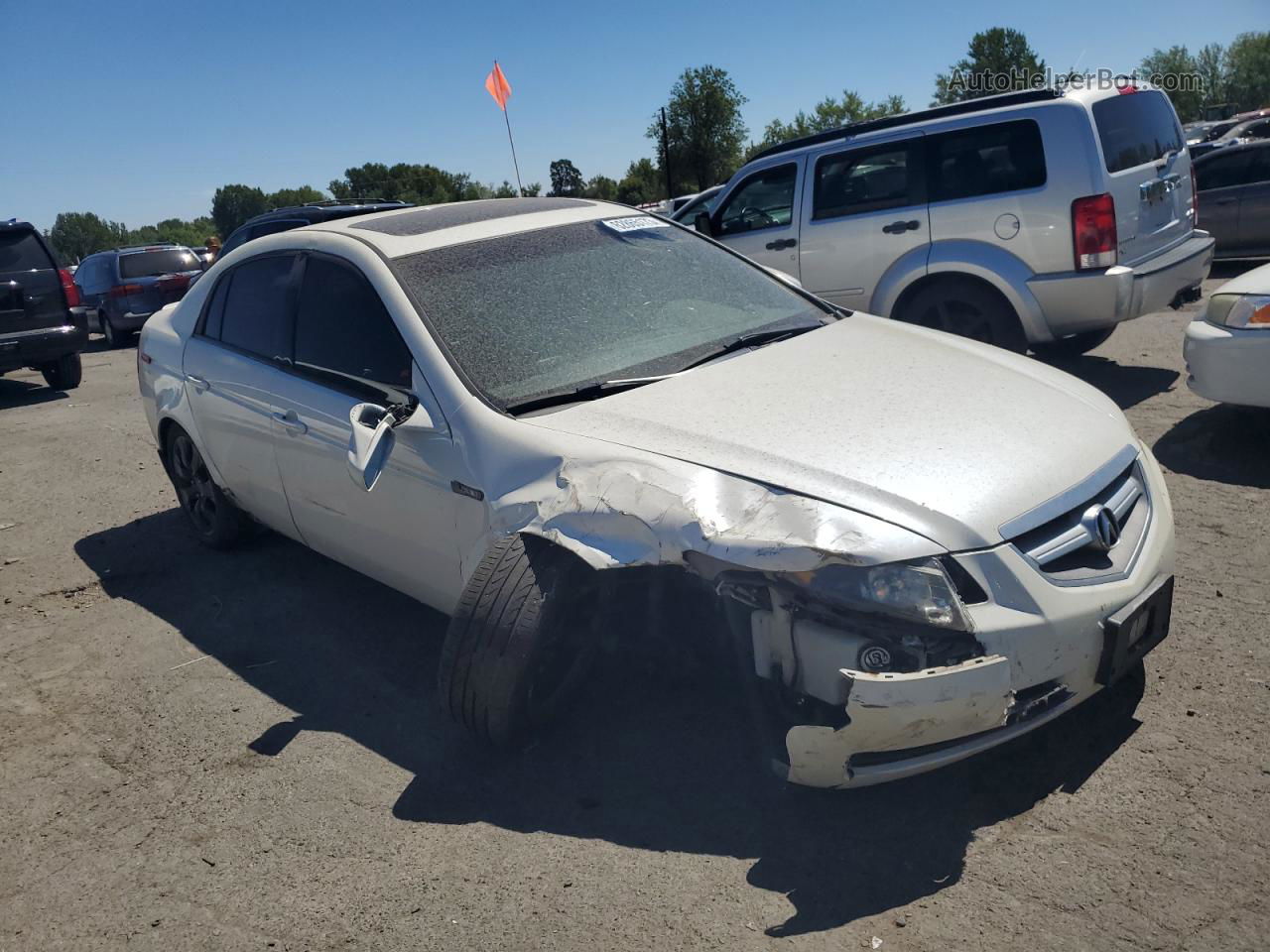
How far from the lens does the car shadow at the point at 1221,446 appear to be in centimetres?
514

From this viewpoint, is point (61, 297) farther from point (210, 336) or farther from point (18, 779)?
point (18, 779)

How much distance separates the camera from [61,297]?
11.6 m

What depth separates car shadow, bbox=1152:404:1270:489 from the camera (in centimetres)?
514

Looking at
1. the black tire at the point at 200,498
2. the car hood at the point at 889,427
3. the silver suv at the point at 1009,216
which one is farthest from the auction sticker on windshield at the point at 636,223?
the silver suv at the point at 1009,216

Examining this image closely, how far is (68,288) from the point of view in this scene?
460 inches

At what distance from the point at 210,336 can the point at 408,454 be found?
2078mm

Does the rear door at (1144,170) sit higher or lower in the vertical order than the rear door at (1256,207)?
higher

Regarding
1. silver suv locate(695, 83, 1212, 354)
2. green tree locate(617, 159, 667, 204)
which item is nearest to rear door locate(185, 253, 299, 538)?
silver suv locate(695, 83, 1212, 354)

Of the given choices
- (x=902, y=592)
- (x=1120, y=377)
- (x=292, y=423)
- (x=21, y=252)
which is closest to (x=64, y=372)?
(x=21, y=252)

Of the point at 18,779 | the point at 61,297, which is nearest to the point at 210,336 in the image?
the point at 18,779

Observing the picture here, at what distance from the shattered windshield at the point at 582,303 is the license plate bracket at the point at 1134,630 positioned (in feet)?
5.36

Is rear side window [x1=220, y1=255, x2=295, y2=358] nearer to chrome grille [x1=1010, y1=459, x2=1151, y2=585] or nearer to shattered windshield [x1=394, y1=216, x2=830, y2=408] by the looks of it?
shattered windshield [x1=394, y1=216, x2=830, y2=408]

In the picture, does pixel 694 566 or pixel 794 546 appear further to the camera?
pixel 694 566

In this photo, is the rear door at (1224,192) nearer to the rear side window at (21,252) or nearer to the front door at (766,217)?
the front door at (766,217)
